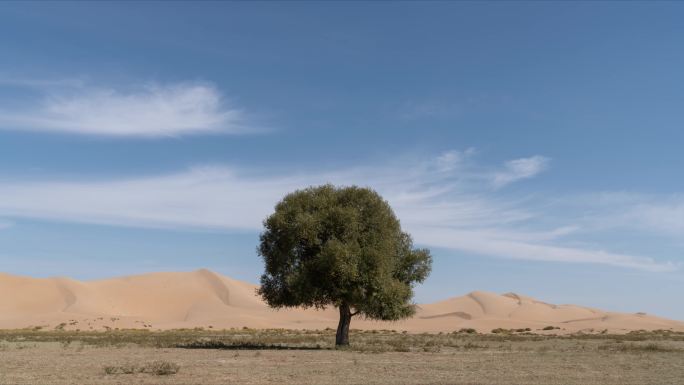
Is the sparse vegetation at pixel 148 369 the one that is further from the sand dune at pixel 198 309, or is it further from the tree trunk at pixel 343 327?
the sand dune at pixel 198 309

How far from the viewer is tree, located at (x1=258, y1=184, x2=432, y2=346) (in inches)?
1578

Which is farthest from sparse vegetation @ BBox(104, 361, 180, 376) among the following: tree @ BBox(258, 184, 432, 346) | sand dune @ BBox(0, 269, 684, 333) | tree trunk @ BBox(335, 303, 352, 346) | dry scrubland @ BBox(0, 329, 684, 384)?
sand dune @ BBox(0, 269, 684, 333)

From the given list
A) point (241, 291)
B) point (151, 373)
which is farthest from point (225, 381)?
point (241, 291)

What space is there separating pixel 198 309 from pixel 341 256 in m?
96.1

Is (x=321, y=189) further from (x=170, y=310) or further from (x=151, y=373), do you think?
→ (x=170, y=310)

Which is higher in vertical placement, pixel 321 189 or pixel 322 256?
pixel 321 189

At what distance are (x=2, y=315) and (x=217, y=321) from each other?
129ft

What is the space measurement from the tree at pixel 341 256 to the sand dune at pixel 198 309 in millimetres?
57317

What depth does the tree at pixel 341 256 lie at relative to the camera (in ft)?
132

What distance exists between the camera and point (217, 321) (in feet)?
347

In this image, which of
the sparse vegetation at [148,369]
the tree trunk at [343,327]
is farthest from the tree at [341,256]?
the sparse vegetation at [148,369]

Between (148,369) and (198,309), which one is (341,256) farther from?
(198,309)

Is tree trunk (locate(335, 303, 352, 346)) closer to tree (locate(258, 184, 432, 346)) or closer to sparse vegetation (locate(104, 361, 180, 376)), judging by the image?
tree (locate(258, 184, 432, 346))

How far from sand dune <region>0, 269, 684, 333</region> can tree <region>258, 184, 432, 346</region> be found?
188ft
